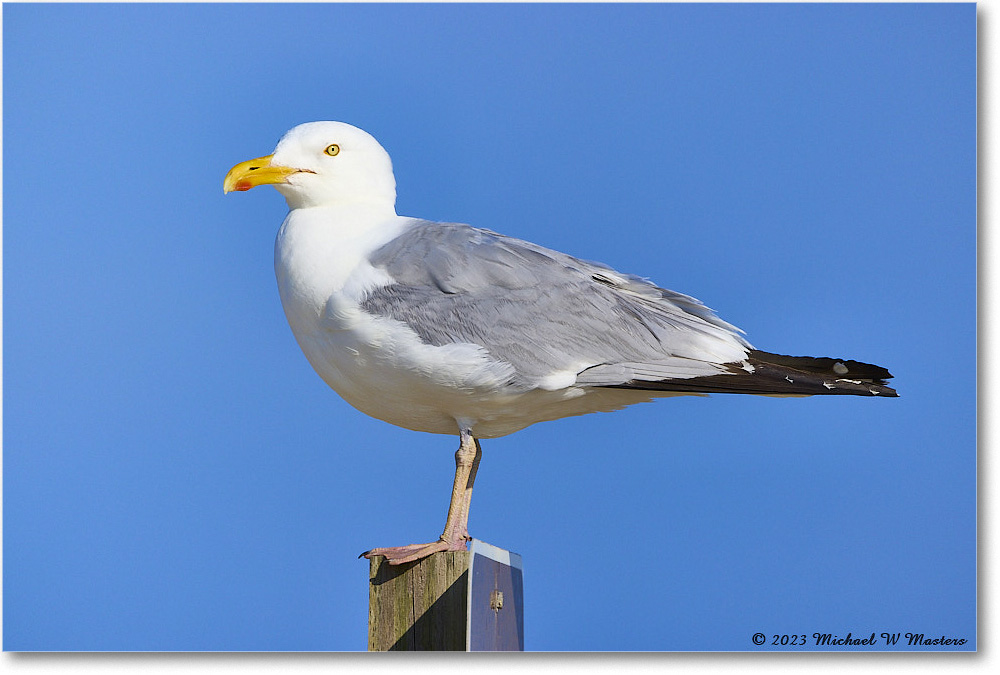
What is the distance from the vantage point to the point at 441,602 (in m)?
2.80

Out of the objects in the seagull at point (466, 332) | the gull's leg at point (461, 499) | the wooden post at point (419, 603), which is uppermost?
the seagull at point (466, 332)

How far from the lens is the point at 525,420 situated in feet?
10.9

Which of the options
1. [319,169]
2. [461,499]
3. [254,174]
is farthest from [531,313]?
[254,174]

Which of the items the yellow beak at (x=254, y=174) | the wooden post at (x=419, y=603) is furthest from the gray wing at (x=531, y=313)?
the wooden post at (x=419, y=603)

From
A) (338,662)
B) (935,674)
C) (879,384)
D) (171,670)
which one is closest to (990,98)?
(879,384)

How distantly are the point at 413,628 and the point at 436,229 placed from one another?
1220 mm

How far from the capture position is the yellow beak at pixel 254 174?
11.1 ft

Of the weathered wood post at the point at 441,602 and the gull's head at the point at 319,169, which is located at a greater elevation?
the gull's head at the point at 319,169

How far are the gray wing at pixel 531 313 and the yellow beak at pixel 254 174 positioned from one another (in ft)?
1.61

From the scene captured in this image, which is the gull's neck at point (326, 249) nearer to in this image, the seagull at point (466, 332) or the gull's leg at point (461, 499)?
the seagull at point (466, 332)

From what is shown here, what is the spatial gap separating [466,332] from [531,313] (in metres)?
0.23

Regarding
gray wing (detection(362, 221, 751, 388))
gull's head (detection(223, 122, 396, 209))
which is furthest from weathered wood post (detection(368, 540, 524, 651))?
gull's head (detection(223, 122, 396, 209))

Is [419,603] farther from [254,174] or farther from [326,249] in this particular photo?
[254,174]

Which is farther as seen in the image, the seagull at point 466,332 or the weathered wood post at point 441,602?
the seagull at point 466,332
